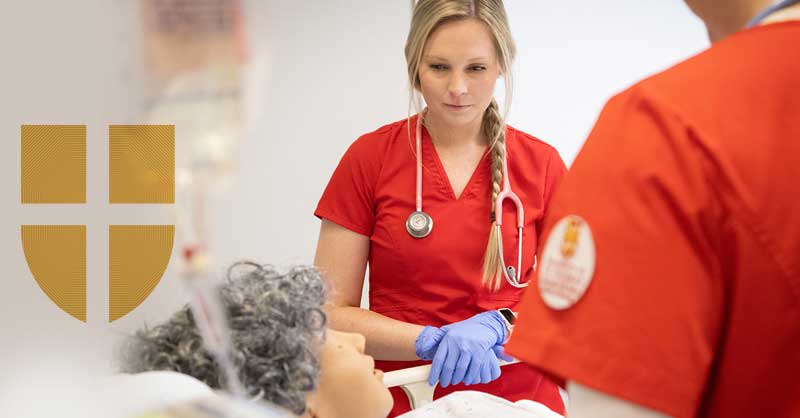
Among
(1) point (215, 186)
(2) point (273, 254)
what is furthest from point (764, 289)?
(2) point (273, 254)

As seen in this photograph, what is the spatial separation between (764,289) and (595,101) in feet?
6.88

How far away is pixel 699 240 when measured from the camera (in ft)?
1.81

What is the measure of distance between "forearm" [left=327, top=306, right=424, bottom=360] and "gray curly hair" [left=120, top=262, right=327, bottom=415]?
21.0 inches

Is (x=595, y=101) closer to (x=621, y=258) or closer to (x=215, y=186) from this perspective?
(x=621, y=258)

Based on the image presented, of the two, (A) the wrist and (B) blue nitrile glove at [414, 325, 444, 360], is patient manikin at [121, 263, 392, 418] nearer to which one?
(B) blue nitrile glove at [414, 325, 444, 360]

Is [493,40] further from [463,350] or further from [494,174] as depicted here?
[463,350]

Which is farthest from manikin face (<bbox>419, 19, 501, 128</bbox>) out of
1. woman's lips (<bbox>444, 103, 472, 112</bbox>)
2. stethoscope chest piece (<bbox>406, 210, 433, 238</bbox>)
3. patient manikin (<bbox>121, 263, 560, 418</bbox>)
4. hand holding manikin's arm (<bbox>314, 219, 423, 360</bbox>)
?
patient manikin (<bbox>121, 263, 560, 418</bbox>)

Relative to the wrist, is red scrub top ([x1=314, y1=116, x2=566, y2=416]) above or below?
above

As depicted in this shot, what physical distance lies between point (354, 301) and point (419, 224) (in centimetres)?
23

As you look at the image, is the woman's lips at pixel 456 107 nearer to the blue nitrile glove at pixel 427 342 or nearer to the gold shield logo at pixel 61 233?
the blue nitrile glove at pixel 427 342

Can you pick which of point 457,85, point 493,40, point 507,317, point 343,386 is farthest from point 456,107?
point 343,386

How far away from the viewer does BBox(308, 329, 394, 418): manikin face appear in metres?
1.14

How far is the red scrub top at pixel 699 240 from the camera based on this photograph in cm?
55

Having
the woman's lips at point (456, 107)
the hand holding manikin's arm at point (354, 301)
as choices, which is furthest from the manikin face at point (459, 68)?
the hand holding manikin's arm at point (354, 301)
